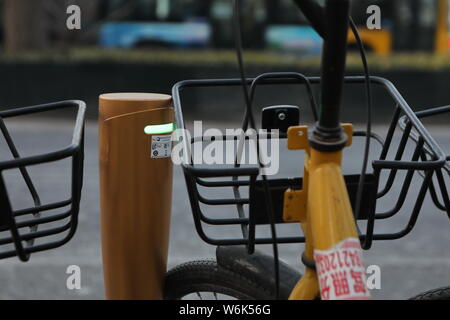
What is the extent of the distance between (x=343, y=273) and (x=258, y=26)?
18.4 meters

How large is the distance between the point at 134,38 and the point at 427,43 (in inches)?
325

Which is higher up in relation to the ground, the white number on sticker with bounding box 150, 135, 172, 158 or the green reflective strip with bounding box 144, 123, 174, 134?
the green reflective strip with bounding box 144, 123, 174, 134

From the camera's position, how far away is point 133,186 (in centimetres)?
189

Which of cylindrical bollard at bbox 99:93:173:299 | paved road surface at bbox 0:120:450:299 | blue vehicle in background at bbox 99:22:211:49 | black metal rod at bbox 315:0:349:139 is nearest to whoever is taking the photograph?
black metal rod at bbox 315:0:349:139

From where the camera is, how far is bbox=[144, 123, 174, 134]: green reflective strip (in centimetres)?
187

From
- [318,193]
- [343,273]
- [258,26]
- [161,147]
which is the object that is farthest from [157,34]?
[343,273]

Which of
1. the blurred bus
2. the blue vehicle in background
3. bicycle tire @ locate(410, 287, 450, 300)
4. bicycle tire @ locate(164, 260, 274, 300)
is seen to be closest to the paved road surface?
bicycle tire @ locate(164, 260, 274, 300)

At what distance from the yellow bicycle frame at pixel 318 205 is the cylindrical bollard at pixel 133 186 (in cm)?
49

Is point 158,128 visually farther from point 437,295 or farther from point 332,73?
point 437,295

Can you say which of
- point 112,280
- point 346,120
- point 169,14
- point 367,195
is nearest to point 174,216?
point 112,280

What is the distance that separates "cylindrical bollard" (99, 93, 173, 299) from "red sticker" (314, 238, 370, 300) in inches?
26.2

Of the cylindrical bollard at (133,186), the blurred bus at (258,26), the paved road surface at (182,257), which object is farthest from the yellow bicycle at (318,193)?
the blurred bus at (258,26)

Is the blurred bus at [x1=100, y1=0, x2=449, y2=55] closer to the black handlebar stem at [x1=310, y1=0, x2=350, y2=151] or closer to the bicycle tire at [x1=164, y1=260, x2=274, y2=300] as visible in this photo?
the bicycle tire at [x1=164, y1=260, x2=274, y2=300]

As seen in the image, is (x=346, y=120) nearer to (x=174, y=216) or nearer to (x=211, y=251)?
(x=174, y=216)
